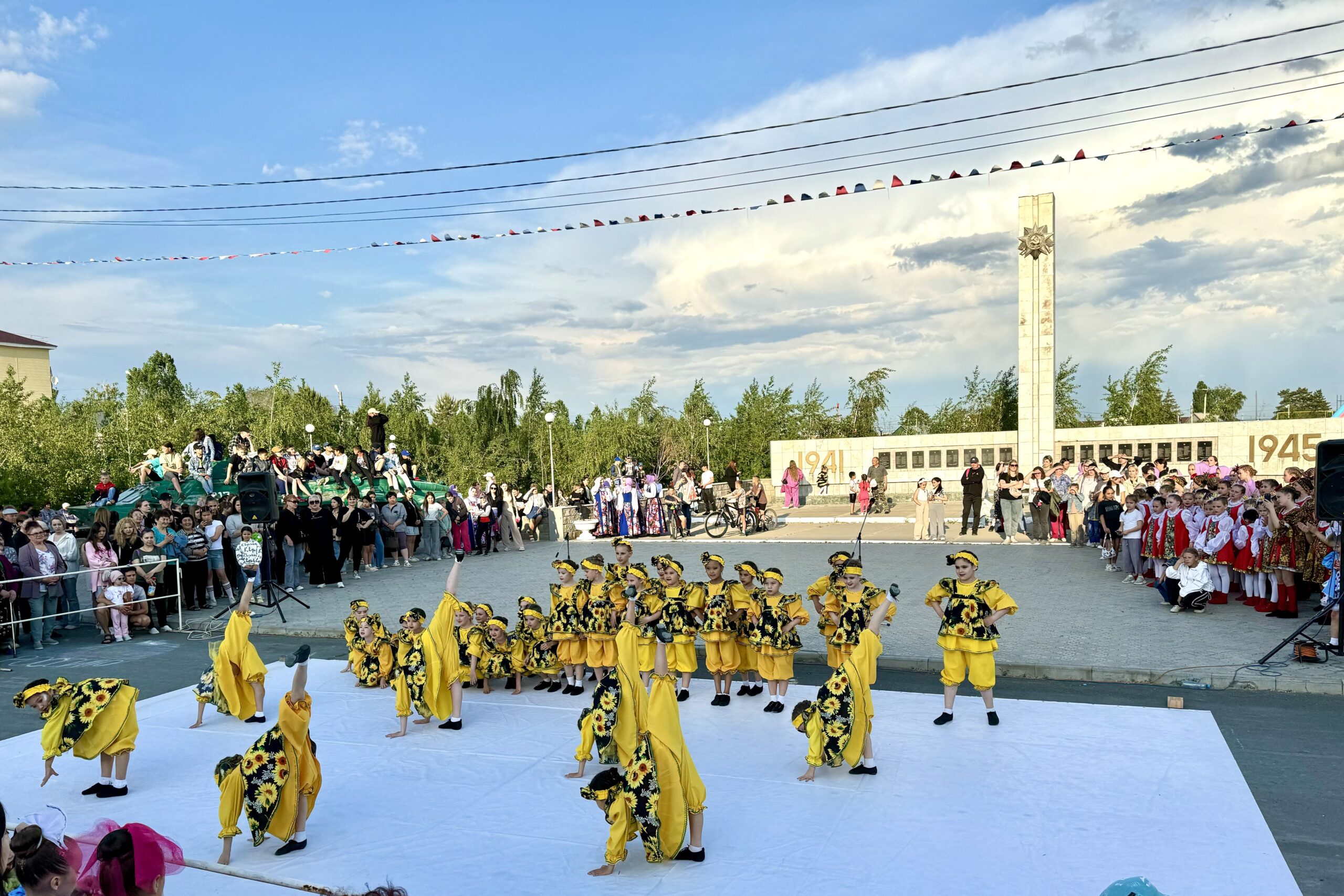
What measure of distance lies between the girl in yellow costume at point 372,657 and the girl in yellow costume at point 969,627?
17.0 ft

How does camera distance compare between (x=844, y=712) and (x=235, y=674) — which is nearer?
(x=844, y=712)

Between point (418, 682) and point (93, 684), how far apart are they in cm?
226

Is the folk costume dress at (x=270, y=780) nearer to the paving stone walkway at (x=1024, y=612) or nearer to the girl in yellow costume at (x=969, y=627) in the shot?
the girl in yellow costume at (x=969, y=627)

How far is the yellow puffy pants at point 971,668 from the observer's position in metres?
7.11

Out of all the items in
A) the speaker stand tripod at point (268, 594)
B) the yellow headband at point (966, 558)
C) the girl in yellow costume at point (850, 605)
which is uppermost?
the yellow headband at point (966, 558)

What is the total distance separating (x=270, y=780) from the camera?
17.0ft

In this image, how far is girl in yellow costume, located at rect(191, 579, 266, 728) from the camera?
298 inches

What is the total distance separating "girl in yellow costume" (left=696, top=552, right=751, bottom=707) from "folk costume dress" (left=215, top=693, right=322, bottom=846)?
3.71 meters

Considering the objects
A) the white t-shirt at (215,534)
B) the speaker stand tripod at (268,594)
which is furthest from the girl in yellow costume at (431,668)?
the white t-shirt at (215,534)

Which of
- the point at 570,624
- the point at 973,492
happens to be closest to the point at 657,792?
the point at 570,624

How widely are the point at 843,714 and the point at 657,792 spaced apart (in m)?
1.66

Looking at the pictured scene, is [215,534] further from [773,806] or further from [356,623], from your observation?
[773,806]

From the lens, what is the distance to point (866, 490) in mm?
23375

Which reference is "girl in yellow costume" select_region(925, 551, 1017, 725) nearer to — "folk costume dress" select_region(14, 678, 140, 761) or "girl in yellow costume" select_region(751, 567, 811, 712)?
"girl in yellow costume" select_region(751, 567, 811, 712)
